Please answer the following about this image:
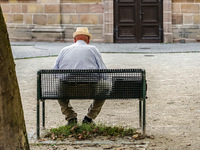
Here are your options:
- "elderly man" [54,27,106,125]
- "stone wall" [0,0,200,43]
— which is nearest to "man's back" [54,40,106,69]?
"elderly man" [54,27,106,125]

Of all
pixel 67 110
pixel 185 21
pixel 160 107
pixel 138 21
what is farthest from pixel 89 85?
pixel 185 21

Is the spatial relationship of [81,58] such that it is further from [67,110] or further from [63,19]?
[63,19]

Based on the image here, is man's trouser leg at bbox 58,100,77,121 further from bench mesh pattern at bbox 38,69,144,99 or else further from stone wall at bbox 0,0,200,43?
stone wall at bbox 0,0,200,43

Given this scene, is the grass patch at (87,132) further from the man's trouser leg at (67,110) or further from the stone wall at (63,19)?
the stone wall at (63,19)

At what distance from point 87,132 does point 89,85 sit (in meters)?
0.54

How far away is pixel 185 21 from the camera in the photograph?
21.2 meters

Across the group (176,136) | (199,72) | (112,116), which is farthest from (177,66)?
(176,136)

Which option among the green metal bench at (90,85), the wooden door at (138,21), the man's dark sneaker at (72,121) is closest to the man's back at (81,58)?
the green metal bench at (90,85)

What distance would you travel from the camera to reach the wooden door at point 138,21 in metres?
21.2

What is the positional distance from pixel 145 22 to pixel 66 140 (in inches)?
642

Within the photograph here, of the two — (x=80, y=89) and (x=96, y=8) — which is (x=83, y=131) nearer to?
(x=80, y=89)

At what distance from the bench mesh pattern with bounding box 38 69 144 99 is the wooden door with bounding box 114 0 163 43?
52.3 feet

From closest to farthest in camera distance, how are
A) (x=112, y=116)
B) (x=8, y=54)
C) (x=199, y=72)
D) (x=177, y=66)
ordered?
(x=8, y=54), (x=112, y=116), (x=199, y=72), (x=177, y=66)

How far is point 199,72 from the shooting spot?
11164mm
